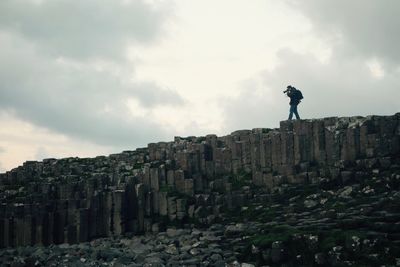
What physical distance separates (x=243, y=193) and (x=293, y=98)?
5050 millimetres

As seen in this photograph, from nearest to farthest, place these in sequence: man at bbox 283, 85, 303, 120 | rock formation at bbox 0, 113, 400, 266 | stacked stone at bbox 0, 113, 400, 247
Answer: rock formation at bbox 0, 113, 400, 266
stacked stone at bbox 0, 113, 400, 247
man at bbox 283, 85, 303, 120

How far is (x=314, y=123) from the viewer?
1131 inches

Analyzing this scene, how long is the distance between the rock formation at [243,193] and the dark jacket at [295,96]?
149cm

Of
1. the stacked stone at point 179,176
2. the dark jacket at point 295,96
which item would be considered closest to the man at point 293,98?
the dark jacket at point 295,96

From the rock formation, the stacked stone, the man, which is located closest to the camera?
the rock formation

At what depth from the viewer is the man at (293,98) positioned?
30391 mm

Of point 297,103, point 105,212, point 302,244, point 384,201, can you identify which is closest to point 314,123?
point 297,103

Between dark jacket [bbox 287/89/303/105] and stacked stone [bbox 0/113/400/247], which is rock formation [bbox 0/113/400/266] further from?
dark jacket [bbox 287/89/303/105]

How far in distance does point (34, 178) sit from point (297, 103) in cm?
1567

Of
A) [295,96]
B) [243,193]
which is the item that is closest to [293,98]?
[295,96]

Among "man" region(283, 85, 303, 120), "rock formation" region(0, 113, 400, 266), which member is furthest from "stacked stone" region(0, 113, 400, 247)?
"man" region(283, 85, 303, 120)

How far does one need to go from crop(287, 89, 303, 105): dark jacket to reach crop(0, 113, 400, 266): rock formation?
1493 millimetres

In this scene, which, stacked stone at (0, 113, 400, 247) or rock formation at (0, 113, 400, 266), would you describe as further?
stacked stone at (0, 113, 400, 247)

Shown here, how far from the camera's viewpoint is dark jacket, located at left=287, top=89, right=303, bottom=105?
3040 cm
